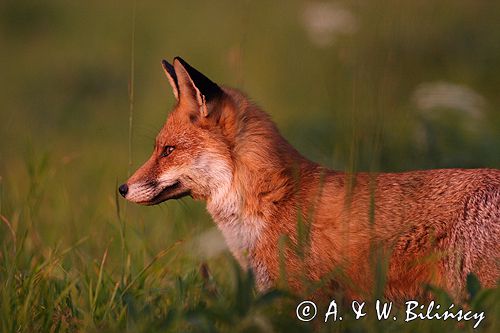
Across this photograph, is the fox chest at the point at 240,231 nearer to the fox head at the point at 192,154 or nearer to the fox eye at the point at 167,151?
the fox head at the point at 192,154

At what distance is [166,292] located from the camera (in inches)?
207

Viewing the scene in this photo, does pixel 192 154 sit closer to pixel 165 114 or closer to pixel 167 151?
pixel 167 151

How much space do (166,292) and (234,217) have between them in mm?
823

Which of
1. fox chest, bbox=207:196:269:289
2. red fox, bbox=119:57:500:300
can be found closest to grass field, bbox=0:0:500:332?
fox chest, bbox=207:196:269:289

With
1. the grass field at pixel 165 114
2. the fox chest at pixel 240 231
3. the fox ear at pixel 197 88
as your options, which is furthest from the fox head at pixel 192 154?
the grass field at pixel 165 114

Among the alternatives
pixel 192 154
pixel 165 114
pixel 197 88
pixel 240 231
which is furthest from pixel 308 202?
pixel 165 114

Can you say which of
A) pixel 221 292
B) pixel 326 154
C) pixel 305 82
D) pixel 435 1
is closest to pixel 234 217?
pixel 221 292

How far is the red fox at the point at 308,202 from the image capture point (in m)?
5.19

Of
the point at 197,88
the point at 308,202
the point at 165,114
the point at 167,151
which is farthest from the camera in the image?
the point at 165,114

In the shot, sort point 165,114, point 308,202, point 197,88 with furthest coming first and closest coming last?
1. point 165,114
2. point 197,88
3. point 308,202

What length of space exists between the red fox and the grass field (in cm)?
29

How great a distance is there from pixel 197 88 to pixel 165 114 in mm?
6480

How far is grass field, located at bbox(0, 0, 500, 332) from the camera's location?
472 cm

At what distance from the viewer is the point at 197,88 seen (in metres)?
5.85
